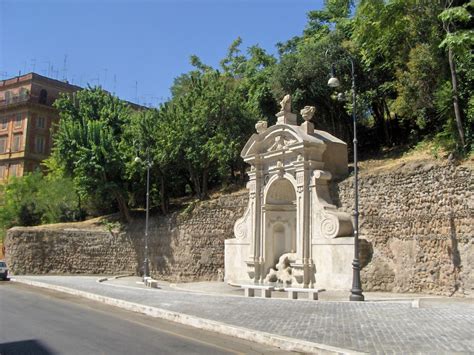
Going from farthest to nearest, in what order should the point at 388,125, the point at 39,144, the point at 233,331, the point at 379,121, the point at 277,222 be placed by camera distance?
the point at 39,144, the point at 379,121, the point at 388,125, the point at 277,222, the point at 233,331

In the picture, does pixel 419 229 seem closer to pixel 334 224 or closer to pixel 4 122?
pixel 334 224

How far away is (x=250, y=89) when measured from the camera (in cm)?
3678

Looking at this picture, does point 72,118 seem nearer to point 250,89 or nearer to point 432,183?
point 250,89

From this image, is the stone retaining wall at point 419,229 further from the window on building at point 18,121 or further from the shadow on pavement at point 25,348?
the window on building at point 18,121

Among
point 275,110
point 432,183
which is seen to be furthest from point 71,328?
point 275,110

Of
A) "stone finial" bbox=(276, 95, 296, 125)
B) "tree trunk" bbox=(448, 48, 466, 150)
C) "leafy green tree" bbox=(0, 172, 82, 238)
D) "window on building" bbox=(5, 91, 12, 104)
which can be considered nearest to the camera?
"tree trunk" bbox=(448, 48, 466, 150)

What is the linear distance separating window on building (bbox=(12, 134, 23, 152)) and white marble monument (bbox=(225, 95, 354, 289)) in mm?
43524

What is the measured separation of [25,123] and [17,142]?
267cm

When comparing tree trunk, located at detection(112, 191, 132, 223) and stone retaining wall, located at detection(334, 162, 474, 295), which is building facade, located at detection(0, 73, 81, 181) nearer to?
tree trunk, located at detection(112, 191, 132, 223)

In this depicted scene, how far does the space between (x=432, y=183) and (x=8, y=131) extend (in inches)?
2216

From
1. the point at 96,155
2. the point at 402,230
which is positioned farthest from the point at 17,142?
the point at 402,230

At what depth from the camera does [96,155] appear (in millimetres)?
34312

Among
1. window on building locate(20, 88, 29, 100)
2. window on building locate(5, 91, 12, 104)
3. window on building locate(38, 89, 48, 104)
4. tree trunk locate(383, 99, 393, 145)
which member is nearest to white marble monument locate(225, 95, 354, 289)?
tree trunk locate(383, 99, 393, 145)

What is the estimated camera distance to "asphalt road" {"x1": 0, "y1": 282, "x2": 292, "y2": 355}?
8.59m
